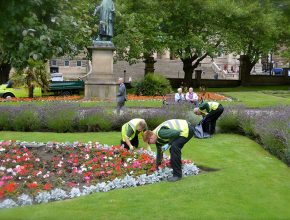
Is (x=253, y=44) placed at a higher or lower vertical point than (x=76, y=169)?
higher

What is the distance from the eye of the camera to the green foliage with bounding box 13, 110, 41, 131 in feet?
56.1

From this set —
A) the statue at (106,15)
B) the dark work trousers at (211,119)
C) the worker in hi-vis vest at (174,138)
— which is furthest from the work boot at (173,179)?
the statue at (106,15)

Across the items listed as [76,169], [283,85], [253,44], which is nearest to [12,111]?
[76,169]

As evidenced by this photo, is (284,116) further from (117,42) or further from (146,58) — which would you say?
(146,58)

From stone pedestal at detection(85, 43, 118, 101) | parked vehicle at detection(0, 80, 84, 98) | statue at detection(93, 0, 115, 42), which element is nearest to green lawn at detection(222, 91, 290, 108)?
stone pedestal at detection(85, 43, 118, 101)

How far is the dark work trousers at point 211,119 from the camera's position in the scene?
15.4 meters

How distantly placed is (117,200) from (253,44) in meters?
36.1

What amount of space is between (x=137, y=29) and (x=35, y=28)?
29.8m

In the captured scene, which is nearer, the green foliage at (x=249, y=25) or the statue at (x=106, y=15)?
the statue at (x=106, y=15)

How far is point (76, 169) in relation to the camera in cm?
1018

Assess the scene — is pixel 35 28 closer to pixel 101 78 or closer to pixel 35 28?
pixel 35 28

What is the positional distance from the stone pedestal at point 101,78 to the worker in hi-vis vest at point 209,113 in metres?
11.3

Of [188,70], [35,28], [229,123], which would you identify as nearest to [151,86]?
[188,70]

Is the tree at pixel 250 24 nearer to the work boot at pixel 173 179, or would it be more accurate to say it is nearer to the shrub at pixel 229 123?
the shrub at pixel 229 123
